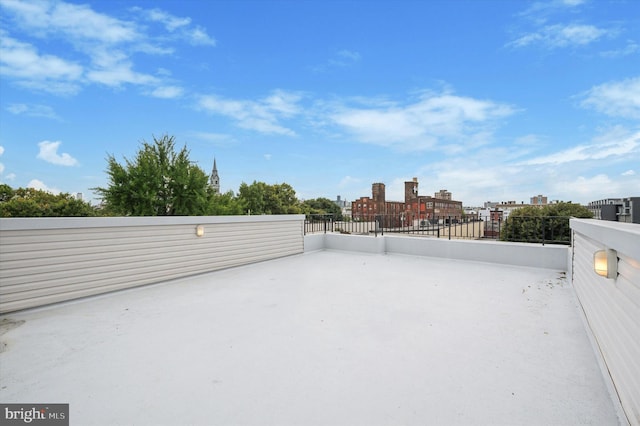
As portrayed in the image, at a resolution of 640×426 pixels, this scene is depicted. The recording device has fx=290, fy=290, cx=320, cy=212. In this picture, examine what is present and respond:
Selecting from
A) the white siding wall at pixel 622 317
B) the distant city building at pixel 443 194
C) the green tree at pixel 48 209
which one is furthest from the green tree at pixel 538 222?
the distant city building at pixel 443 194

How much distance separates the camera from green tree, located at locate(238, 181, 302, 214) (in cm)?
3212

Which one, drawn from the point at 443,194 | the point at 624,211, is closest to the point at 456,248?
the point at 624,211

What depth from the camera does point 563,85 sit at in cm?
1074

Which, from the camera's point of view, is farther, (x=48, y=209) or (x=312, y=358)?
(x=48, y=209)

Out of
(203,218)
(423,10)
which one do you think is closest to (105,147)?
(203,218)

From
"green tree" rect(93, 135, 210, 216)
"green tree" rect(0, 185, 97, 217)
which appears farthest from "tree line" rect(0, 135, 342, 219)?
"green tree" rect(0, 185, 97, 217)

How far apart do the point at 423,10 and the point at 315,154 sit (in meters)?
13.1

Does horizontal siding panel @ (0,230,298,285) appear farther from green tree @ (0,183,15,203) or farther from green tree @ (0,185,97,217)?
green tree @ (0,183,15,203)

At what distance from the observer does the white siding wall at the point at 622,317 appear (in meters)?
1.66

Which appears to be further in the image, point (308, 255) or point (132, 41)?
point (132, 41)

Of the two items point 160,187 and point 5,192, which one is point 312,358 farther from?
point 5,192

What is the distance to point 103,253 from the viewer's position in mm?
4652

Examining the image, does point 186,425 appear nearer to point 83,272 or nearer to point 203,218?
point 83,272

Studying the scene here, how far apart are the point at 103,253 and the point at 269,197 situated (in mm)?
29553
